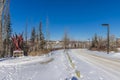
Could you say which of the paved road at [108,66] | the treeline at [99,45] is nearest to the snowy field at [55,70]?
the paved road at [108,66]

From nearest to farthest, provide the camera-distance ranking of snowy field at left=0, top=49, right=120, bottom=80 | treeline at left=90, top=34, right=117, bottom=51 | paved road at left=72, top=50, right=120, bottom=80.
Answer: snowy field at left=0, top=49, right=120, bottom=80
paved road at left=72, top=50, right=120, bottom=80
treeline at left=90, top=34, right=117, bottom=51

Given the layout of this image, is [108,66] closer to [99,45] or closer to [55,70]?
[55,70]

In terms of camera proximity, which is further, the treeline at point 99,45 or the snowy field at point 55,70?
the treeline at point 99,45

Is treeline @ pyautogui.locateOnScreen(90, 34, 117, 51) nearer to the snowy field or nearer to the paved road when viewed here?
the paved road

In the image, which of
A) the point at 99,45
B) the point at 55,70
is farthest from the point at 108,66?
the point at 99,45

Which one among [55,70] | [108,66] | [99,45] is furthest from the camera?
[99,45]

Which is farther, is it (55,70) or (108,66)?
(108,66)

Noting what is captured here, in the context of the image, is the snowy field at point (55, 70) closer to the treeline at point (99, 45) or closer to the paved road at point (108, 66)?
the paved road at point (108, 66)

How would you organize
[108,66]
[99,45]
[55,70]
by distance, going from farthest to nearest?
[99,45]
[108,66]
[55,70]

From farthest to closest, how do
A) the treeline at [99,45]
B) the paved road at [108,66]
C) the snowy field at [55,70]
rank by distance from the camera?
the treeline at [99,45] < the paved road at [108,66] < the snowy field at [55,70]

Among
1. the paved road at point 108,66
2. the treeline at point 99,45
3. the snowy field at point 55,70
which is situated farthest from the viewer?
the treeline at point 99,45

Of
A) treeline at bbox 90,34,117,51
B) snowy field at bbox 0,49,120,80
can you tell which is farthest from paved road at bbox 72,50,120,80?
treeline at bbox 90,34,117,51

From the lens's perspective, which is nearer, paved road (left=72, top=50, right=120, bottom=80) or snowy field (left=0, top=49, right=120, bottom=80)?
snowy field (left=0, top=49, right=120, bottom=80)

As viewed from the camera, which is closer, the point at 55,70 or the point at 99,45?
the point at 55,70
